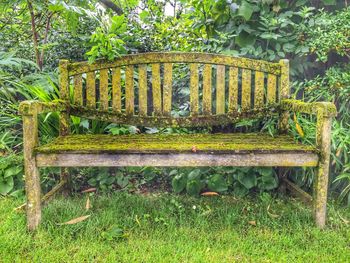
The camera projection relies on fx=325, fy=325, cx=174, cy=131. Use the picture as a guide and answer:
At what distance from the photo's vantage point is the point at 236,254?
174 cm

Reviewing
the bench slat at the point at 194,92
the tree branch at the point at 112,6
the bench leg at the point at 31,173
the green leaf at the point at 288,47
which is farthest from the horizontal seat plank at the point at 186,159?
A: the tree branch at the point at 112,6

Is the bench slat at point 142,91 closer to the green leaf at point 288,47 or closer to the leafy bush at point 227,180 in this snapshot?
the leafy bush at point 227,180

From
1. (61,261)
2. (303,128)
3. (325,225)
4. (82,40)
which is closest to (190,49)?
(82,40)

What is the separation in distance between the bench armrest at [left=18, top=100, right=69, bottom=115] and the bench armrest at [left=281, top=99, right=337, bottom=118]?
1.58m

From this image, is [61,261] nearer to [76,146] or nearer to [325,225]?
[76,146]

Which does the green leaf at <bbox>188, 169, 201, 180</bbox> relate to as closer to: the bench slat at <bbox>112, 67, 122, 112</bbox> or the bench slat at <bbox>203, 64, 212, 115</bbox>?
the bench slat at <bbox>203, 64, 212, 115</bbox>

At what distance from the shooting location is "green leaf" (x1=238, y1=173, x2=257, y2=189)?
248cm

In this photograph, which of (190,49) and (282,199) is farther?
(190,49)

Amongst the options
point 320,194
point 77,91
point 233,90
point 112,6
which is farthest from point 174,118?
point 112,6

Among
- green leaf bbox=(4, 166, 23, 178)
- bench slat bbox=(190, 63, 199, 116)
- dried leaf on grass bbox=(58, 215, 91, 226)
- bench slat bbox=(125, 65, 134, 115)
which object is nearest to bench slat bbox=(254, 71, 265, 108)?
bench slat bbox=(190, 63, 199, 116)

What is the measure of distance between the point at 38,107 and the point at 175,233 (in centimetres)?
109

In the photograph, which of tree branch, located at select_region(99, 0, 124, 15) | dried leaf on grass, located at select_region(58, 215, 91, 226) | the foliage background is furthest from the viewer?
tree branch, located at select_region(99, 0, 124, 15)

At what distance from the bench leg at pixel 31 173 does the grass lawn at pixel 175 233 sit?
86 mm

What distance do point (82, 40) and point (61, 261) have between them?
2.07 metres
